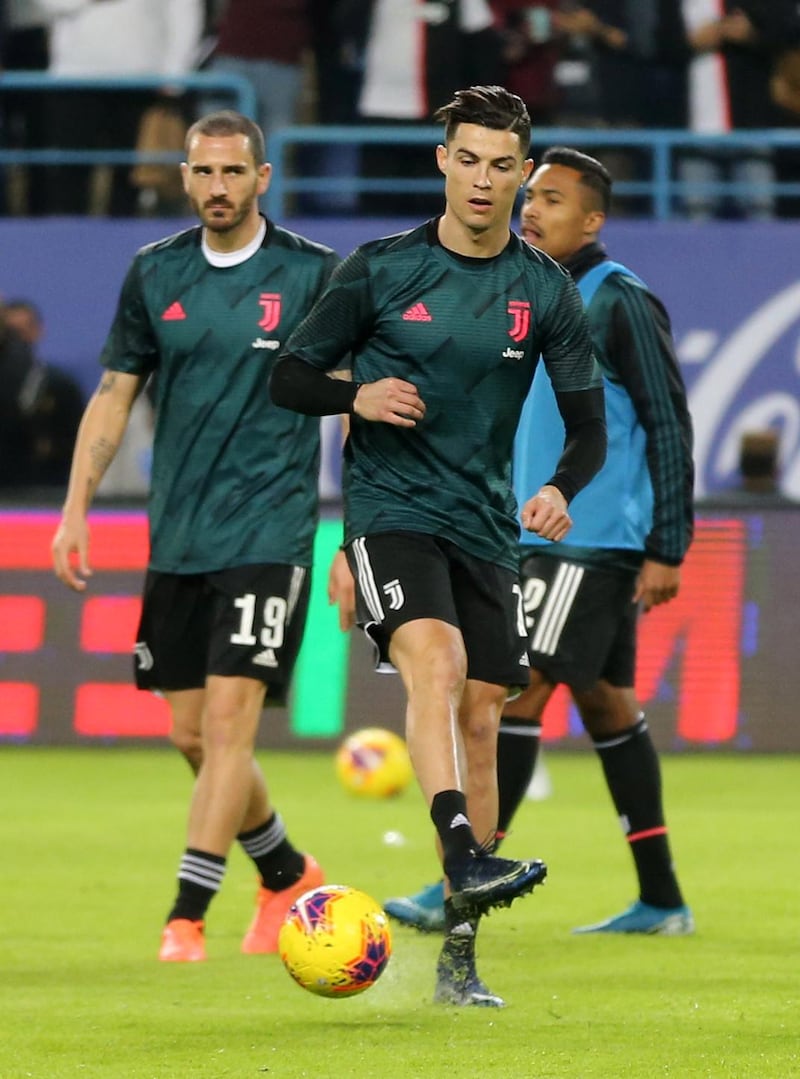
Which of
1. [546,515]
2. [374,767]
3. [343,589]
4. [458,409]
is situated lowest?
[374,767]

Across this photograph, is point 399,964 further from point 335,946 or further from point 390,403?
point 390,403

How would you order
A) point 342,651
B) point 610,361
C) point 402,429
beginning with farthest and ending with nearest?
point 342,651
point 610,361
point 402,429

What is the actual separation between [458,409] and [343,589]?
651mm

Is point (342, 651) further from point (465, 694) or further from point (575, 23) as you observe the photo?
point (465, 694)

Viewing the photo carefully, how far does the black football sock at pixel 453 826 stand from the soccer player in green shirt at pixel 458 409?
0.21 meters

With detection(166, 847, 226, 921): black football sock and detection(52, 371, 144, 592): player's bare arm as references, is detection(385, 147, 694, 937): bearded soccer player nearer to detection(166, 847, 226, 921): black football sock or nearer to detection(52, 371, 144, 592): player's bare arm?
detection(166, 847, 226, 921): black football sock

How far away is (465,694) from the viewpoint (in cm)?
622

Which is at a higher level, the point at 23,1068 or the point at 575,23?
the point at 575,23

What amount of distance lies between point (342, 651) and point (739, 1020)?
7832mm

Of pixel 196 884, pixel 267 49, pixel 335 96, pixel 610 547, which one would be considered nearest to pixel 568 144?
pixel 335 96

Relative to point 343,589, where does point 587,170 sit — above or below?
above

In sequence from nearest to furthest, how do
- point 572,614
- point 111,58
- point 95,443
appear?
point 95,443 → point 572,614 → point 111,58

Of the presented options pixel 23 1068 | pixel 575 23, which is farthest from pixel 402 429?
pixel 575 23

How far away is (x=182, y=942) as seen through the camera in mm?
6855
